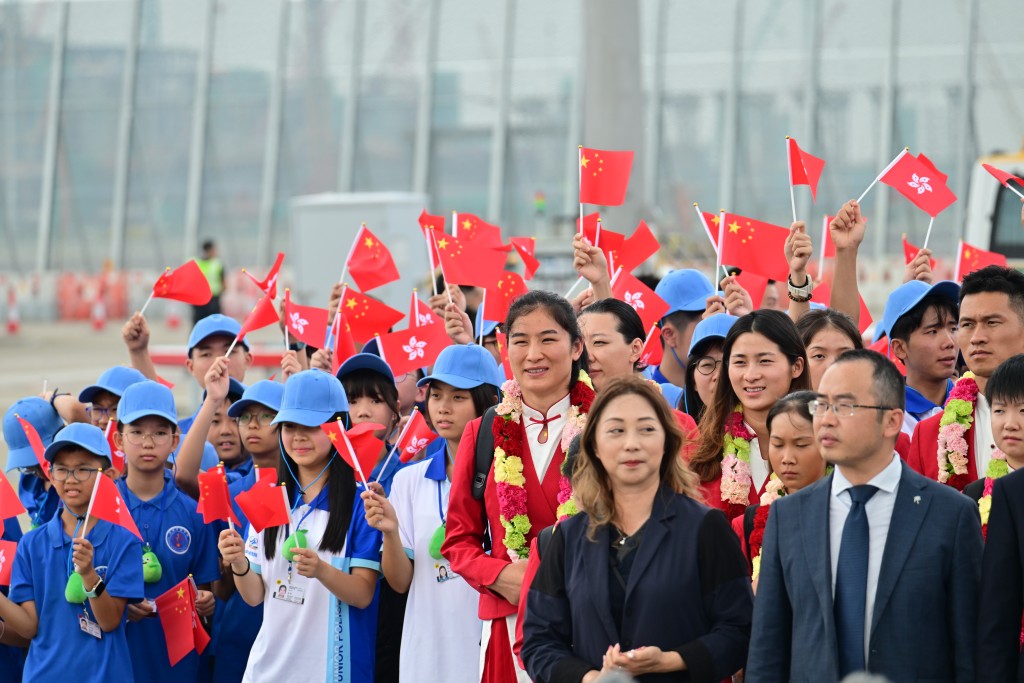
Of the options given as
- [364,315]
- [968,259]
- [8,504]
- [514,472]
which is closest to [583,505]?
[514,472]

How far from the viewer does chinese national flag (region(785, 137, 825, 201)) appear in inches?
213

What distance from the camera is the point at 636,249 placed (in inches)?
230

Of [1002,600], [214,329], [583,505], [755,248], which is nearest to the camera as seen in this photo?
[1002,600]

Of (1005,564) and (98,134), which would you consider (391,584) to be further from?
(98,134)

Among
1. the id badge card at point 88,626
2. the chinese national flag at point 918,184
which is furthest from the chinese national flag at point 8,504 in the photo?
the chinese national flag at point 918,184

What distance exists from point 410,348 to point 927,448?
7.34 ft

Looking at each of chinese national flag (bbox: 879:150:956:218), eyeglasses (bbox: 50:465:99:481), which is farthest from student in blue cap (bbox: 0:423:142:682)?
chinese national flag (bbox: 879:150:956:218)

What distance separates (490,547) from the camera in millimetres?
3984

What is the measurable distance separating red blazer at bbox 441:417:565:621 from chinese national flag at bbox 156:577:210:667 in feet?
3.53

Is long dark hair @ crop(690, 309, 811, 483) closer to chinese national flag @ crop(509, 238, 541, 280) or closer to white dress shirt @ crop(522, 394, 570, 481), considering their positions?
white dress shirt @ crop(522, 394, 570, 481)

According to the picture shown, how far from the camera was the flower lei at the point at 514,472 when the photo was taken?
149 inches

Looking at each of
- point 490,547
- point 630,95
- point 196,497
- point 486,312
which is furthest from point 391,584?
point 630,95

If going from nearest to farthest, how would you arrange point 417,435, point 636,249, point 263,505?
point 263,505 → point 417,435 → point 636,249

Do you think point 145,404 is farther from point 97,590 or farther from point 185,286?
point 185,286
